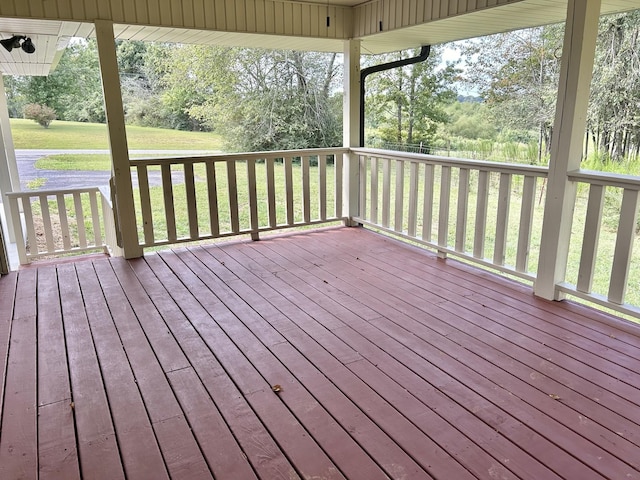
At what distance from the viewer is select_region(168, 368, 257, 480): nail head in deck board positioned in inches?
66.4

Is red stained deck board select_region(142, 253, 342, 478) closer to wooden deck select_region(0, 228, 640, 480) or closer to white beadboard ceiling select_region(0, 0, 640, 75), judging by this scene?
wooden deck select_region(0, 228, 640, 480)

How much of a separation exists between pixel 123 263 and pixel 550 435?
361cm

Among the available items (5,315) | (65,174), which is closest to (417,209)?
(5,315)

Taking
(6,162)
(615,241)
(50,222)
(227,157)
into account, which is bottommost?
(50,222)

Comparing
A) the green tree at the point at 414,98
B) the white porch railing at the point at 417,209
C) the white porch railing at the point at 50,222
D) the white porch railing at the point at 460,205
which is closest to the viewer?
the white porch railing at the point at 417,209

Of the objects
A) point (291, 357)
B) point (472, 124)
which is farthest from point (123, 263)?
point (472, 124)

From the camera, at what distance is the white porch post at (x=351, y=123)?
504 centimetres

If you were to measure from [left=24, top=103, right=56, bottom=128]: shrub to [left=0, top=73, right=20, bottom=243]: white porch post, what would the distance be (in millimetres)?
7376

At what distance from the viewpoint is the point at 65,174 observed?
12000 mm

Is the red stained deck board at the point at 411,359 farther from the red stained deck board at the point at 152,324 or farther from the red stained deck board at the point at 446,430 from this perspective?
the red stained deck board at the point at 152,324

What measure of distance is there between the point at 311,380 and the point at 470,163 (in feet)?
7.78

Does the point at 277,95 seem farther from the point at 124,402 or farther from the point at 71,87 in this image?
the point at 124,402

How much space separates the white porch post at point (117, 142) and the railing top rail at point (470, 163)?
2446mm

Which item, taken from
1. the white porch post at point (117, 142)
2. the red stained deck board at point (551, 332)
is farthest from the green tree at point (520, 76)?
the white porch post at point (117, 142)
